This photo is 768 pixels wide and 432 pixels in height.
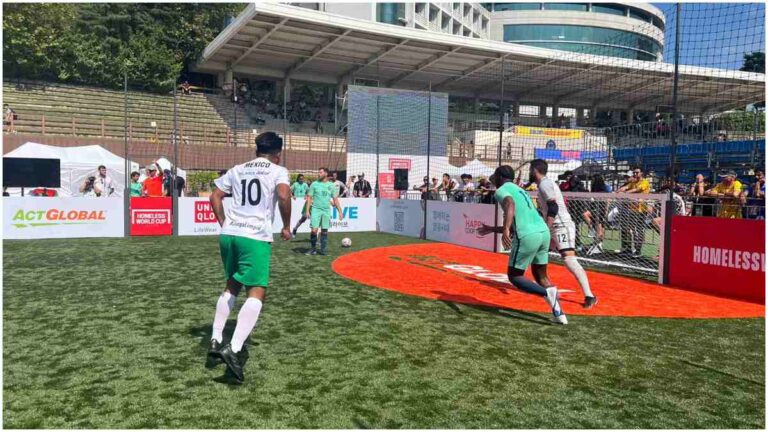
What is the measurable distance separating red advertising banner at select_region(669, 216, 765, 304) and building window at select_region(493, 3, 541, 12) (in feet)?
204

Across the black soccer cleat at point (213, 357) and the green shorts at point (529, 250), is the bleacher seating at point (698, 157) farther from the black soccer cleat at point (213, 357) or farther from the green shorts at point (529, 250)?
the black soccer cleat at point (213, 357)

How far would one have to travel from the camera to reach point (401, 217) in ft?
58.7

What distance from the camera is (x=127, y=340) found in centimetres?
533

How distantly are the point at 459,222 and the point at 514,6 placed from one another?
59308 millimetres

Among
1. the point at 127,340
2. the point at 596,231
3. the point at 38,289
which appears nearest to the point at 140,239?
the point at 38,289

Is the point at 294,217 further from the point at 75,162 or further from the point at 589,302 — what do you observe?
the point at 589,302

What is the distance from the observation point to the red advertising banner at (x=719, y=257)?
7597 mm

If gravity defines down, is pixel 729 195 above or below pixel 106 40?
below

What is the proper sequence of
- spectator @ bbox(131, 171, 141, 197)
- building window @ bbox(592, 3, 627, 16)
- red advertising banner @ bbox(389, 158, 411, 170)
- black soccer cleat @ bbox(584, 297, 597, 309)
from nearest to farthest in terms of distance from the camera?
black soccer cleat @ bbox(584, 297, 597, 309), spectator @ bbox(131, 171, 141, 197), red advertising banner @ bbox(389, 158, 411, 170), building window @ bbox(592, 3, 627, 16)

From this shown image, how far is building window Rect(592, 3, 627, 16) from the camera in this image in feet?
211

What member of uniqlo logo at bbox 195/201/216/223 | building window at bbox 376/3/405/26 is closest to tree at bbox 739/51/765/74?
uniqlo logo at bbox 195/201/216/223

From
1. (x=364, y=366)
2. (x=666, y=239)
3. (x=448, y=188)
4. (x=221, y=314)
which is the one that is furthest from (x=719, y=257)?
(x=448, y=188)

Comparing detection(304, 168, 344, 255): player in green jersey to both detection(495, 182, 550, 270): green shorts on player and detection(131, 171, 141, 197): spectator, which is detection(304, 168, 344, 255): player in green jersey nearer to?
detection(495, 182, 550, 270): green shorts on player

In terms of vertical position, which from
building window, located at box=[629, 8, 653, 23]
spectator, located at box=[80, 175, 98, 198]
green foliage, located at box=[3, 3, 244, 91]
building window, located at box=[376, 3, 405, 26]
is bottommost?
spectator, located at box=[80, 175, 98, 198]
